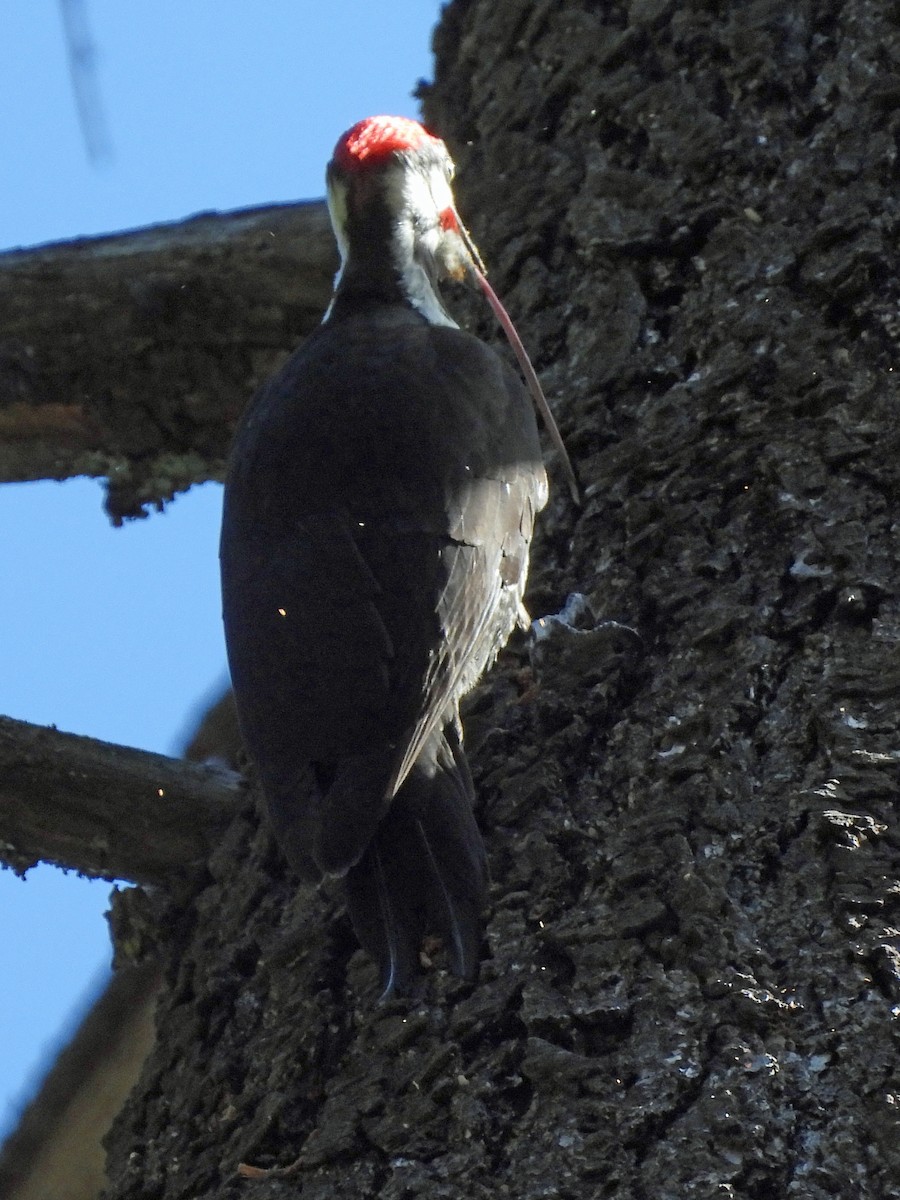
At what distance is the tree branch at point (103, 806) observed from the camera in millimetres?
2367

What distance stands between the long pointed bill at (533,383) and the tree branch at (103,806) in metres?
0.70

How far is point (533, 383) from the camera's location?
235cm

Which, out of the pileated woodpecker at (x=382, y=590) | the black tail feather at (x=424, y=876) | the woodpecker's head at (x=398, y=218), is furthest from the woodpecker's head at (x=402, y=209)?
the black tail feather at (x=424, y=876)

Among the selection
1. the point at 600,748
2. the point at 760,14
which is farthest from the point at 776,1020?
the point at 760,14

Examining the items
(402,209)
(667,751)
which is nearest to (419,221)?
(402,209)

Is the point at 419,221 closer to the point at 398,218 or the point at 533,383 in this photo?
the point at 398,218

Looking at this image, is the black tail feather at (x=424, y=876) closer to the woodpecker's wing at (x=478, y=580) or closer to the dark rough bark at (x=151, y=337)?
the woodpecker's wing at (x=478, y=580)

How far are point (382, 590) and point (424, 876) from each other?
0.43 m

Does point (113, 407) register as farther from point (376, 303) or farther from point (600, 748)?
point (600, 748)

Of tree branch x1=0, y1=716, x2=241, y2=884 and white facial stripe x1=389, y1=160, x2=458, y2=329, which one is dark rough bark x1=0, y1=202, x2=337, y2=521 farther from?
tree branch x1=0, y1=716, x2=241, y2=884

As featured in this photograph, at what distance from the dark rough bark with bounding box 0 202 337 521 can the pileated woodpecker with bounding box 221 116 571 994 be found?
367 millimetres

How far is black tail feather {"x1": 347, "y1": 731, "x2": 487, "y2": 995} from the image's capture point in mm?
1818

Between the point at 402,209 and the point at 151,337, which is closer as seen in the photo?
the point at 402,209

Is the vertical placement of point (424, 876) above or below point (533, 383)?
below
